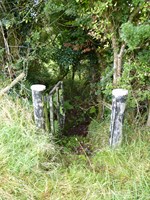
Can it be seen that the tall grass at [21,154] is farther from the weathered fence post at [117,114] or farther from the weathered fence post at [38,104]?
the weathered fence post at [117,114]

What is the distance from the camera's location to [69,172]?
2.20 meters

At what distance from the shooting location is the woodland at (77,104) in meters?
1.97

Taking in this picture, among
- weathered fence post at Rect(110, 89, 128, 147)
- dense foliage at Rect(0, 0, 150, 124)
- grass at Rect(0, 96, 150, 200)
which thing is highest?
dense foliage at Rect(0, 0, 150, 124)

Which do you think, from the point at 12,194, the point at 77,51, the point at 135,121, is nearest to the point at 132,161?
the point at 135,121

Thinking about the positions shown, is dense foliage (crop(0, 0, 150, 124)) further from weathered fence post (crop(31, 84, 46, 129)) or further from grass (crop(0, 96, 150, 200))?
weathered fence post (crop(31, 84, 46, 129))

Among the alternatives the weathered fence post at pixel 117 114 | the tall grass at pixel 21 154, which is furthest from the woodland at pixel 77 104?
the weathered fence post at pixel 117 114

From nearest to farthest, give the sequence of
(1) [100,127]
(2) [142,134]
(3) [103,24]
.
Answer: (3) [103,24], (2) [142,134], (1) [100,127]

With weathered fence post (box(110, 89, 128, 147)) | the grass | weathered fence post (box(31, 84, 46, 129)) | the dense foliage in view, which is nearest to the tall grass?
the grass

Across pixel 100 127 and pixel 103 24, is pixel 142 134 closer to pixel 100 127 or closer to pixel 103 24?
pixel 100 127

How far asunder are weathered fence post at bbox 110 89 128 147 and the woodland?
114mm

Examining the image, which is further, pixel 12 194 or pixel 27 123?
pixel 27 123

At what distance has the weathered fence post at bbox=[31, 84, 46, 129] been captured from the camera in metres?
2.40

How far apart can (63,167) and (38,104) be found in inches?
30.3

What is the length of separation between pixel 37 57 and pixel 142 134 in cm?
193
